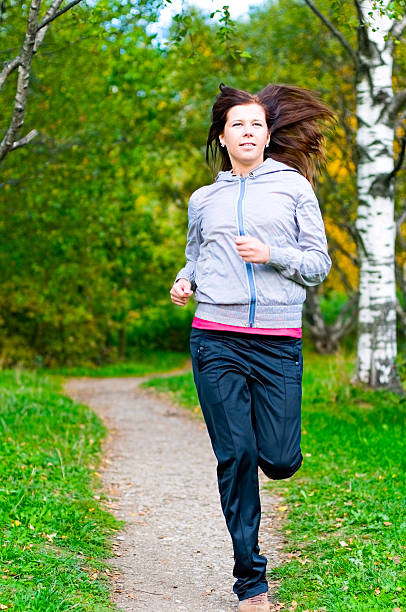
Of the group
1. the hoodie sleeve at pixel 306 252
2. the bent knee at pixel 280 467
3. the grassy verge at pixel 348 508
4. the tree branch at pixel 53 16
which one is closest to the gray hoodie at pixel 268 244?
the hoodie sleeve at pixel 306 252

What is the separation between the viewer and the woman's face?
12.0 ft

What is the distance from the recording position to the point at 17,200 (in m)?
12.8

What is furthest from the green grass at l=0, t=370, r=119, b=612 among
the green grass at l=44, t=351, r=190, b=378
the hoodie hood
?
the green grass at l=44, t=351, r=190, b=378

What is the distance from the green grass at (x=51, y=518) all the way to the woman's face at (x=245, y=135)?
6.92 feet

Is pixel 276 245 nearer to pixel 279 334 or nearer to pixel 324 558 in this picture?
pixel 279 334

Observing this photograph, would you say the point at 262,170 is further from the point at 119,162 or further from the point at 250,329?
the point at 119,162

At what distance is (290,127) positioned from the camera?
394 cm

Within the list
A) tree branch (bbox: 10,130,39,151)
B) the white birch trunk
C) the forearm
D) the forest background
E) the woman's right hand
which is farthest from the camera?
the forest background

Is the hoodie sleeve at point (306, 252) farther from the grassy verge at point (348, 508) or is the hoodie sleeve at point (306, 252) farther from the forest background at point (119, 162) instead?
the forest background at point (119, 162)

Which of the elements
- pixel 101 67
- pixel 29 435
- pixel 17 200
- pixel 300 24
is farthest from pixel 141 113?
pixel 29 435

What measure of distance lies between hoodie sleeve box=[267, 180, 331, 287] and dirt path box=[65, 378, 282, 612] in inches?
61.9

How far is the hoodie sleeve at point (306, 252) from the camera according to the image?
11.1 feet

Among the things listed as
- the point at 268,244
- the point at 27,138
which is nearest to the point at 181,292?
the point at 268,244

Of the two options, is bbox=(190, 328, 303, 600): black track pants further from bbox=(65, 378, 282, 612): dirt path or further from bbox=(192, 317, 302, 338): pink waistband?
bbox=(65, 378, 282, 612): dirt path
